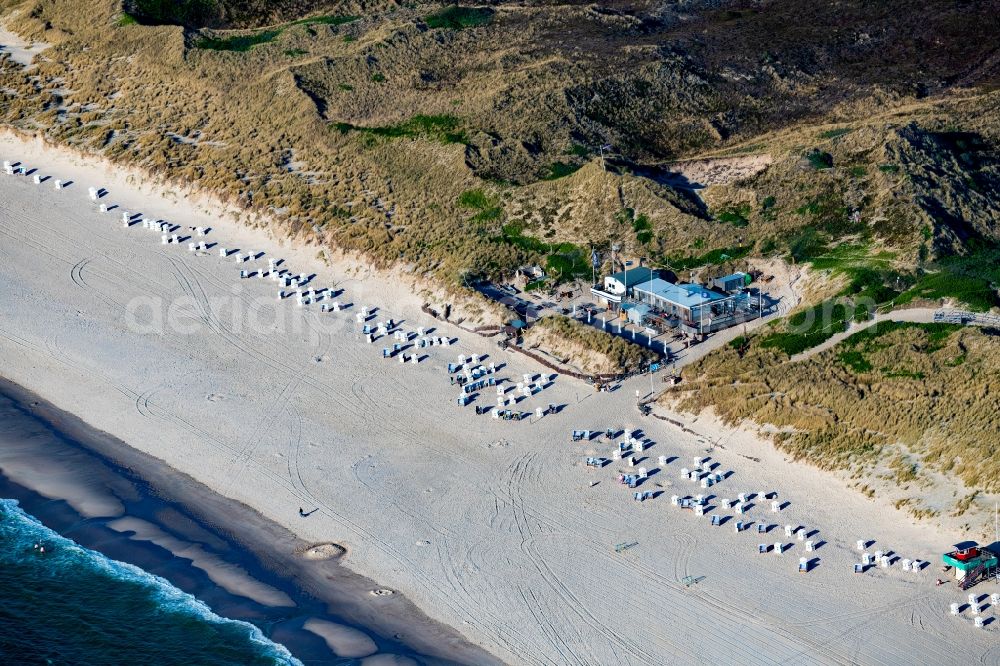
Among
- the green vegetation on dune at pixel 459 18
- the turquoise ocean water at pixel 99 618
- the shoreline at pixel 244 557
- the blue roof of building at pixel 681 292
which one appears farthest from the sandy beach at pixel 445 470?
the green vegetation on dune at pixel 459 18

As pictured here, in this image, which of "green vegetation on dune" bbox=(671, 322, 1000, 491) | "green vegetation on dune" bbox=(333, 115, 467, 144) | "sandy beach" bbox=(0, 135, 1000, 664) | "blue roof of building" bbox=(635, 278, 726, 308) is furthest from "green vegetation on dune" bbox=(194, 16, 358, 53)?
"green vegetation on dune" bbox=(671, 322, 1000, 491)

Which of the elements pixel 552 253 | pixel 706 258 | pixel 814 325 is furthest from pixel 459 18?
pixel 814 325

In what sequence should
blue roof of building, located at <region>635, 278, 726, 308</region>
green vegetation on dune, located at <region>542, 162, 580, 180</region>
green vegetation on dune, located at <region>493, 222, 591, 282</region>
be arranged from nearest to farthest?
blue roof of building, located at <region>635, 278, 726, 308</region>
green vegetation on dune, located at <region>493, 222, 591, 282</region>
green vegetation on dune, located at <region>542, 162, 580, 180</region>

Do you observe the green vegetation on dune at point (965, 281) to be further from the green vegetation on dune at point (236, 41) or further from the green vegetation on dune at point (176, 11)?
the green vegetation on dune at point (176, 11)

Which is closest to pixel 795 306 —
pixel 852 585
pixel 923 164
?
pixel 923 164

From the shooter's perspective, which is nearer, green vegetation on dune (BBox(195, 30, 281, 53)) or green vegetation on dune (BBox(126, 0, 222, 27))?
green vegetation on dune (BBox(195, 30, 281, 53))

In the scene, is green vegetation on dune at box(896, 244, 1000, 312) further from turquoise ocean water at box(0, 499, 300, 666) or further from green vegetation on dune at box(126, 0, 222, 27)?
green vegetation on dune at box(126, 0, 222, 27)

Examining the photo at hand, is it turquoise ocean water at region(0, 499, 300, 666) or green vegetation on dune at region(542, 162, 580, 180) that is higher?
green vegetation on dune at region(542, 162, 580, 180)

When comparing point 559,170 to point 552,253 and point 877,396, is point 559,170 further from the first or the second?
point 877,396
